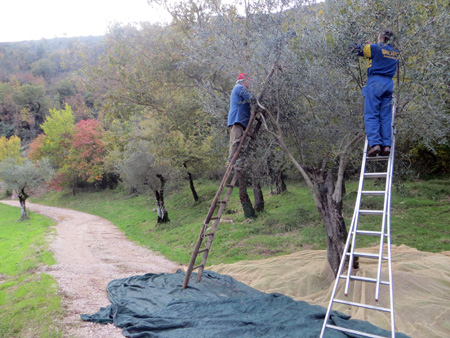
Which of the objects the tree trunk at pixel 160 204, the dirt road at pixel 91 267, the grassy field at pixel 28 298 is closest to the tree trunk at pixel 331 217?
the dirt road at pixel 91 267

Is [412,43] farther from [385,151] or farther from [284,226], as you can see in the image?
[284,226]

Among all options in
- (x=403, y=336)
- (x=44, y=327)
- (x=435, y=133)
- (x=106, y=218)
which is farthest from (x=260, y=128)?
(x=106, y=218)

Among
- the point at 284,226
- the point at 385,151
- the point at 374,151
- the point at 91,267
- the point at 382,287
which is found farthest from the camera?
the point at 284,226

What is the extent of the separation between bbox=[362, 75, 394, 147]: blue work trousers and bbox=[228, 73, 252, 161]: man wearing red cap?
2377mm

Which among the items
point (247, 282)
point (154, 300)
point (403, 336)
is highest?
point (403, 336)

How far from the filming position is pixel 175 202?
1042 inches

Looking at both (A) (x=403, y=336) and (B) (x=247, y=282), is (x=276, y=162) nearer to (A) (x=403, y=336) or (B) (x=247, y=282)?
(B) (x=247, y=282)

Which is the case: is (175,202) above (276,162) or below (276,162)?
below

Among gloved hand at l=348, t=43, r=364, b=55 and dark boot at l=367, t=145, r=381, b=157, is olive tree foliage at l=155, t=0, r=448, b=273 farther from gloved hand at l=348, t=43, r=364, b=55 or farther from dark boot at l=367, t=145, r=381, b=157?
dark boot at l=367, t=145, r=381, b=157

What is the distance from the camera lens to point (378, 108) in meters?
4.98

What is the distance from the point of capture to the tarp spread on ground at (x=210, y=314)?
4.79m

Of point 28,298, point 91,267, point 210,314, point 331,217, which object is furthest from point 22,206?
point 331,217

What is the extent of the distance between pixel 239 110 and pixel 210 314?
13.8 ft

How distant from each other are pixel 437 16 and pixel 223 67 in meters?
4.08
